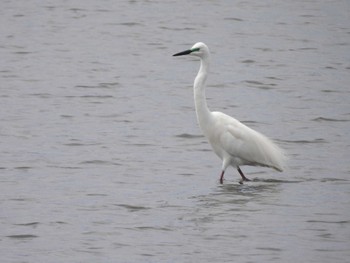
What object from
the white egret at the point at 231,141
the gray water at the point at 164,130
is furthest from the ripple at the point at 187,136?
the white egret at the point at 231,141

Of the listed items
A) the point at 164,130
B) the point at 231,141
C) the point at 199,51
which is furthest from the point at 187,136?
the point at 231,141

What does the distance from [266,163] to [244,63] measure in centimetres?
891

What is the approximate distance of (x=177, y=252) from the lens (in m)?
9.32

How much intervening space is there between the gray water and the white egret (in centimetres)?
30

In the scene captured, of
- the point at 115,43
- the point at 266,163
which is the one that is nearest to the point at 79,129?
the point at 266,163

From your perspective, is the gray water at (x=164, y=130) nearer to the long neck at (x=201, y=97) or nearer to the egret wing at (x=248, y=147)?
the egret wing at (x=248, y=147)

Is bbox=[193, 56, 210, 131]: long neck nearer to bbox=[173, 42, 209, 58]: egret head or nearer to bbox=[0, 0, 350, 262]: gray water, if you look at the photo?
bbox=[173, 42, 209, 58]: egret head

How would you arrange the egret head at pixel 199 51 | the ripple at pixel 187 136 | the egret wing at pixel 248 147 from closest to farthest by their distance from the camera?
the egret wing at pixel 248 147
the egret head at pixel 199 51
the ripple at pixel 187 136

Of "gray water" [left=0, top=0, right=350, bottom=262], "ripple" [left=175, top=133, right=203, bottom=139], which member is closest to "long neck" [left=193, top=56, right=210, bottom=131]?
"gray water" [left=0, top=0, right=350, bottom=262]

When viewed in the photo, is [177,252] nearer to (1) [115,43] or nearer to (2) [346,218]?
(2) [346,218]

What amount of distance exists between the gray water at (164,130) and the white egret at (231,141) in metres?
0.30

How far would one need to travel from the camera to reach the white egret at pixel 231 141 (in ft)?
39.5

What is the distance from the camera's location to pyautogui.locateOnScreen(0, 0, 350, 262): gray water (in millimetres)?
9758

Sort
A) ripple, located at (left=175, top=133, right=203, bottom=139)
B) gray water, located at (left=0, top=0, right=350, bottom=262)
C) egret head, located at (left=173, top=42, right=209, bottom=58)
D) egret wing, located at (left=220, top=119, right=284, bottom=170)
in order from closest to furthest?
gray water, located at (left=0, top=0, right=350, bottom=262)
egret wing, located at (left=220, top=119, right=284, bottom=170)
egret head, located at (left=173, top=42, right=209, bottom=58)
ripple, located at (left=175, top=133, right=203, bottom=139)
